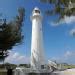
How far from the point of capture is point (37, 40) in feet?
71.2

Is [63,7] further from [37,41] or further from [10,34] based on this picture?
[37,41]

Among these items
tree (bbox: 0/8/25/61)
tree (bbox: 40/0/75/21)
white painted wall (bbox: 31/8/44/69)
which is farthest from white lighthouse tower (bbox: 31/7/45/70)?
tree (bbox: 40/0/75/21)

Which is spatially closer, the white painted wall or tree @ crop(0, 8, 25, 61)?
tree @ crop(0, 8, 25, 61)

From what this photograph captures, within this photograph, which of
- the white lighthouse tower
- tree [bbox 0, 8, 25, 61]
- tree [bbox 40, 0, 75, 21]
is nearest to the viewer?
tree [bbox 40, 0, 75, 21]

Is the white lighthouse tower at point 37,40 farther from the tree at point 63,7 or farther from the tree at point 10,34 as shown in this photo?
the tree at point 63,7

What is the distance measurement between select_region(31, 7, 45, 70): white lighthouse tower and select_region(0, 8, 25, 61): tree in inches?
253

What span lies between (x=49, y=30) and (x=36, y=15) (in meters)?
2.35

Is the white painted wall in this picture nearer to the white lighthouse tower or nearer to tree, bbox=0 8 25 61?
the white lighthouse tower

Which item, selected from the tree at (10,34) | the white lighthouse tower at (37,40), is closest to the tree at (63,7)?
the tree at (10,34)

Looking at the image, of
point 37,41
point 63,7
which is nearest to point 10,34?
point 63,7

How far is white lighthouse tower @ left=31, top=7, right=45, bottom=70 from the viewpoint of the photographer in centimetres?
2122

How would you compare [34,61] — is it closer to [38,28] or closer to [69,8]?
[38,28]

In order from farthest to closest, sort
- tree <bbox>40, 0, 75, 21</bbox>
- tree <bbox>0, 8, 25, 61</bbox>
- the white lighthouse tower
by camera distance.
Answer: the white lighthouse tower → tree <bbox>0, 8, 25, 61</bbox> → tree <bbox>40, 0, 75, 21</bbox>

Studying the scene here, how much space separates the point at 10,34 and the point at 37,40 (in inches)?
322
